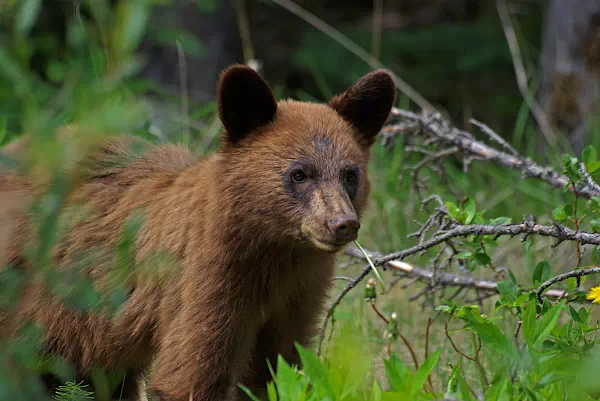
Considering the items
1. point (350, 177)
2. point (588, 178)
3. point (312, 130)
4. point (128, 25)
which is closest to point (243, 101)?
point (312, 130)

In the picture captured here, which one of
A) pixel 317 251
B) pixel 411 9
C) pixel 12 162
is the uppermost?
pixel 12 162

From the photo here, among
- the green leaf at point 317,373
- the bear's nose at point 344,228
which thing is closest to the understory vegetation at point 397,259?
the green leaf at point 317,373

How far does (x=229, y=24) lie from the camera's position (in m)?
9.53

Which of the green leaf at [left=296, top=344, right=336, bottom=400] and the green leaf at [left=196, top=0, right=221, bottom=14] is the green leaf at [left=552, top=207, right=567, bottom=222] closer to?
the green leaf at [left=296, top=344, right=336, bottom=400]

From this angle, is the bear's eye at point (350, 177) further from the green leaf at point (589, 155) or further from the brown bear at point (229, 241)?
the green leaf at point (589, 155)

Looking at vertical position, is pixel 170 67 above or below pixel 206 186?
below

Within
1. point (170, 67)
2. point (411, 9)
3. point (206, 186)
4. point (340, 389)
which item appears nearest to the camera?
point (340, 389)

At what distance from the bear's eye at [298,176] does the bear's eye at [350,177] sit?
18cm

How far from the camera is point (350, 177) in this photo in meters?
3.64

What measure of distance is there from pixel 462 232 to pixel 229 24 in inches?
258

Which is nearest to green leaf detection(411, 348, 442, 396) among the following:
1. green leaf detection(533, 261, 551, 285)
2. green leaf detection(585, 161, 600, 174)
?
green leaf detection(533, 261, 551, 285)

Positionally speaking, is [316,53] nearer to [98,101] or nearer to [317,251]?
[317,251]

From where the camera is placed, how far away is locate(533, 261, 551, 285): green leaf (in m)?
3.35

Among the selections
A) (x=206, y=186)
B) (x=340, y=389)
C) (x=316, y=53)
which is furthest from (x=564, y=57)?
(x=340, y=389)
